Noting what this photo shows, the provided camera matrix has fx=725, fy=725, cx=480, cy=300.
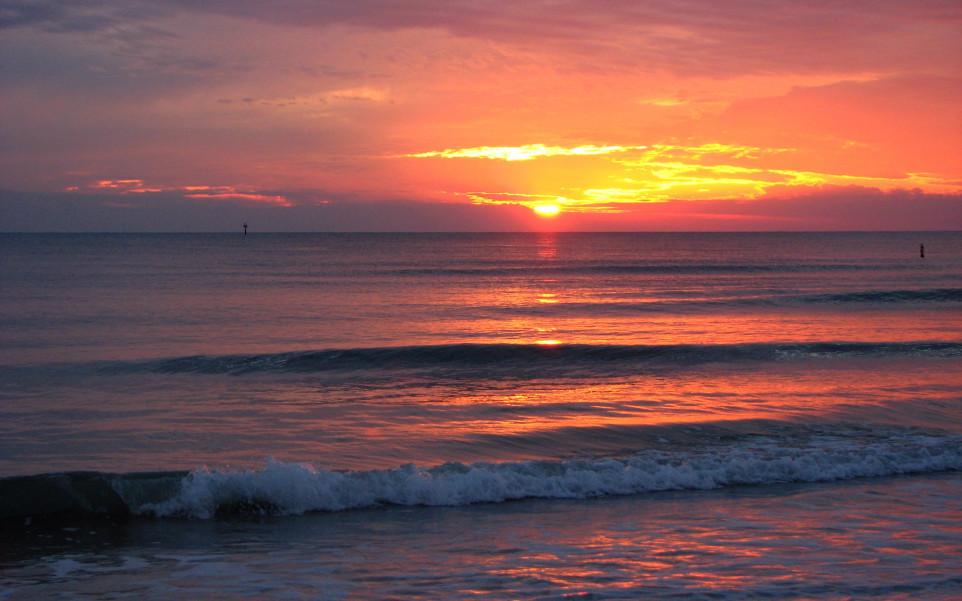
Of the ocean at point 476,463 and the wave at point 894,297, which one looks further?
the wave at point 894,297

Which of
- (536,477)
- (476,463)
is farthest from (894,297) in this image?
(476,463)

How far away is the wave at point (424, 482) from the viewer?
336 inches

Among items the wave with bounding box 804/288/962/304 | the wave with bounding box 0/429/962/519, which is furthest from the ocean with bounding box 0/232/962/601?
the wave with bounding box 804/288/962/304

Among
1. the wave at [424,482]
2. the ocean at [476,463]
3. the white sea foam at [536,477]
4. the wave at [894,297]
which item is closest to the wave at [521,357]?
the ocean at [476,463]

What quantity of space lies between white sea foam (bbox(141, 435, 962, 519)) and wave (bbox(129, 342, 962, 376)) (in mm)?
7658

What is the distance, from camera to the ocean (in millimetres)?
6582

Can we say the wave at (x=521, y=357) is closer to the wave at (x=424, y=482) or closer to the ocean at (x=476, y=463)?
the ocean at (x=476, y=463)

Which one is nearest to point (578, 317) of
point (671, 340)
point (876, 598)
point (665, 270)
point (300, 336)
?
point (671, 340)

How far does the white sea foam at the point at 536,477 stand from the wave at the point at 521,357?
766 cm

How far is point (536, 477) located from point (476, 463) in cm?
84

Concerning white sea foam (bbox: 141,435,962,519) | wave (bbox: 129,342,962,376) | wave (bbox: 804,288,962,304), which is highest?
wave (bbox: 804,288,962,304)

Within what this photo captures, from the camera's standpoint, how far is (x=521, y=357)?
19.6 m

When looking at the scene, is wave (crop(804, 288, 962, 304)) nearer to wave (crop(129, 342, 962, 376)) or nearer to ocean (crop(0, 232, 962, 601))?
ocean (crop(0, 232, 962, 601))

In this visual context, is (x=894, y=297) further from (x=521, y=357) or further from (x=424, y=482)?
(x=424, y=482)
